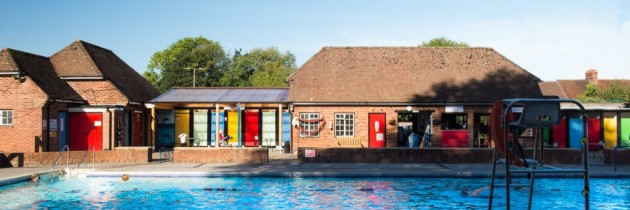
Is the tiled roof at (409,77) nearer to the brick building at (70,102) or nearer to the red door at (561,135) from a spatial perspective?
the red door at (561,135)

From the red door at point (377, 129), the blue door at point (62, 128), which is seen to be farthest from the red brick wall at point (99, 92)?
the red door at point (377, 129)

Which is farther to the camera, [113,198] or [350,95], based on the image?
[350,95]

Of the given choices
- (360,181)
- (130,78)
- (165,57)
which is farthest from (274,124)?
(165,57)

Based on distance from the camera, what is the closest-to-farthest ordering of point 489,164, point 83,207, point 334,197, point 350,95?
point 83,207 → point 334,197 → point 489,164 → point 350,95

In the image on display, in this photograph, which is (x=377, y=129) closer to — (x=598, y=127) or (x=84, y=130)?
(x=598, y=127)

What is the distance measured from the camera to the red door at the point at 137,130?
1252 inches

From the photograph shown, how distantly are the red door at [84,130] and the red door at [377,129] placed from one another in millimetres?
13318

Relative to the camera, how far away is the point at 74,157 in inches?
907

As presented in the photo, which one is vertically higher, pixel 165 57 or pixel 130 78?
pixel 165 57

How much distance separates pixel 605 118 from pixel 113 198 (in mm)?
25707

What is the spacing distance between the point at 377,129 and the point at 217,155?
9.65m

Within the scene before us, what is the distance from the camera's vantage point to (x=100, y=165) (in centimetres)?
2242

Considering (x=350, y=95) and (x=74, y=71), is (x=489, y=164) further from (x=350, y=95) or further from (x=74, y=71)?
(x=74, y=71)

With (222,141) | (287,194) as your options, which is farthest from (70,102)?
(287,194)
